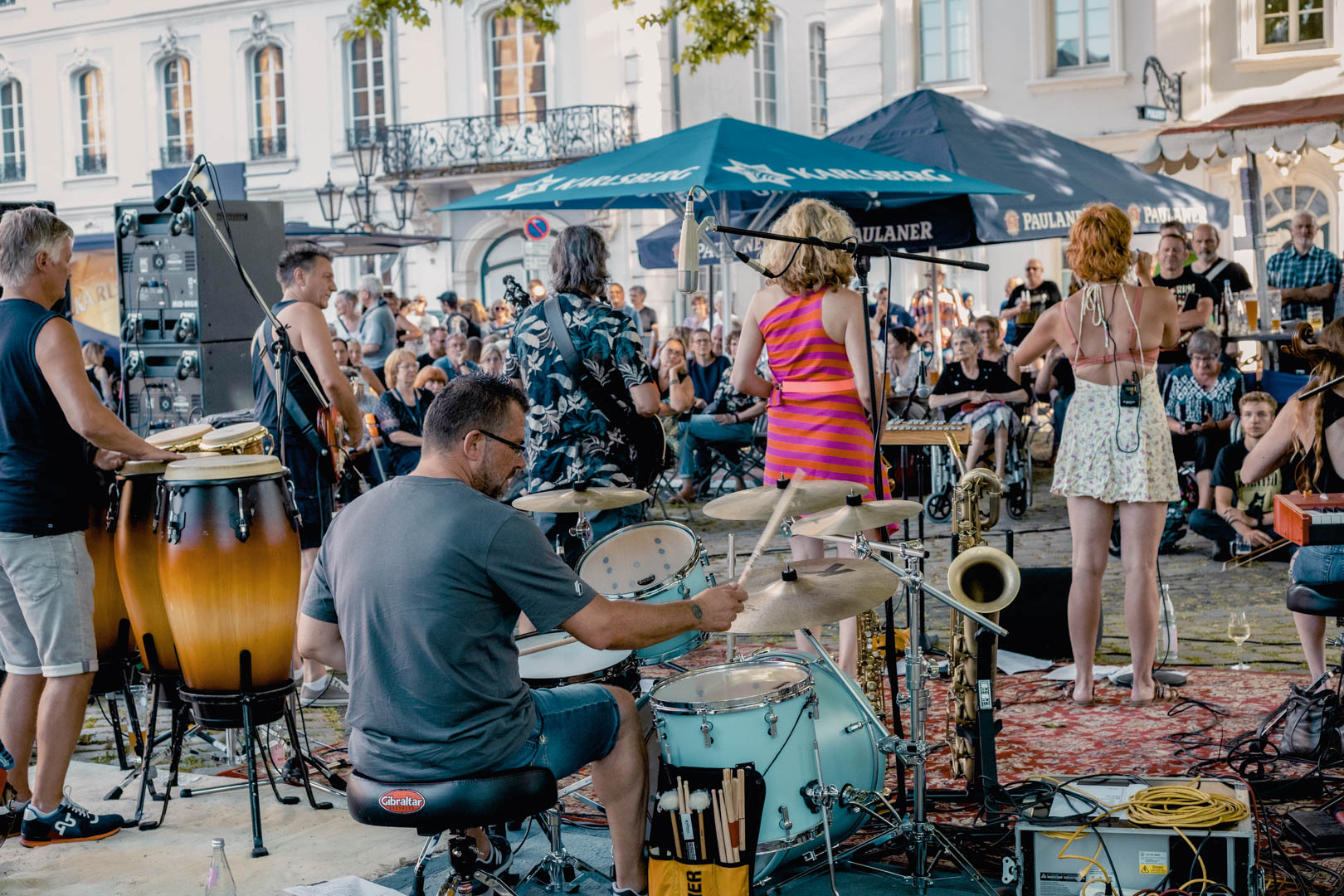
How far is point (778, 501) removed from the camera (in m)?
4.29

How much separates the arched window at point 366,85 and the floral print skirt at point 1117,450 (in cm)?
2142

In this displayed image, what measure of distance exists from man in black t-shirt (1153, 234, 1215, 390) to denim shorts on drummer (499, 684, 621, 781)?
7.21m

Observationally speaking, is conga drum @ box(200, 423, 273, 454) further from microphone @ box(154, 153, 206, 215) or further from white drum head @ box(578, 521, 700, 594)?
white drum head @ box(578, 521, 700, 594)

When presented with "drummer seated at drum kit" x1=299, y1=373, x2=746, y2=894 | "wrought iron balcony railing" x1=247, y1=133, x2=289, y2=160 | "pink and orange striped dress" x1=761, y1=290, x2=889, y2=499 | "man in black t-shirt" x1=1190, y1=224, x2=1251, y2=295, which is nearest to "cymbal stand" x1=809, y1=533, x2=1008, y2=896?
"drummer seated at drum kit" x1=299, y1=373, x2=746, y2=894

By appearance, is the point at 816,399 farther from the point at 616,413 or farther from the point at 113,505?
the point at 113,505

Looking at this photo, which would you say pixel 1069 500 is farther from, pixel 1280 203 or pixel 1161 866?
pixel 1280 203

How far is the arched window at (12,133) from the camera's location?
2897 centimetres

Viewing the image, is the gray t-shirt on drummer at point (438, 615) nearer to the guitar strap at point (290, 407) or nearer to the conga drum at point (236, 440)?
the conga drum at point (236, 440)

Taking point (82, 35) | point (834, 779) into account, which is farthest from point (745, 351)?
point (82, 35)

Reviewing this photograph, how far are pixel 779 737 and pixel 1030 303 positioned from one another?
386 inches

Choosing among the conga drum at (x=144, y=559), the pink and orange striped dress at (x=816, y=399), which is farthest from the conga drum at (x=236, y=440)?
the pink and orange striped dress at (x=816, y=399)

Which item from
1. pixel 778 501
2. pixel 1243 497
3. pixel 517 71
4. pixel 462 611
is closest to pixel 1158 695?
pixel 778 501

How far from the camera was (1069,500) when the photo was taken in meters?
5.55

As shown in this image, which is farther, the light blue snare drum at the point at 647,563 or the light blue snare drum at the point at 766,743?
the light blue snare drum at the point at 647,563
